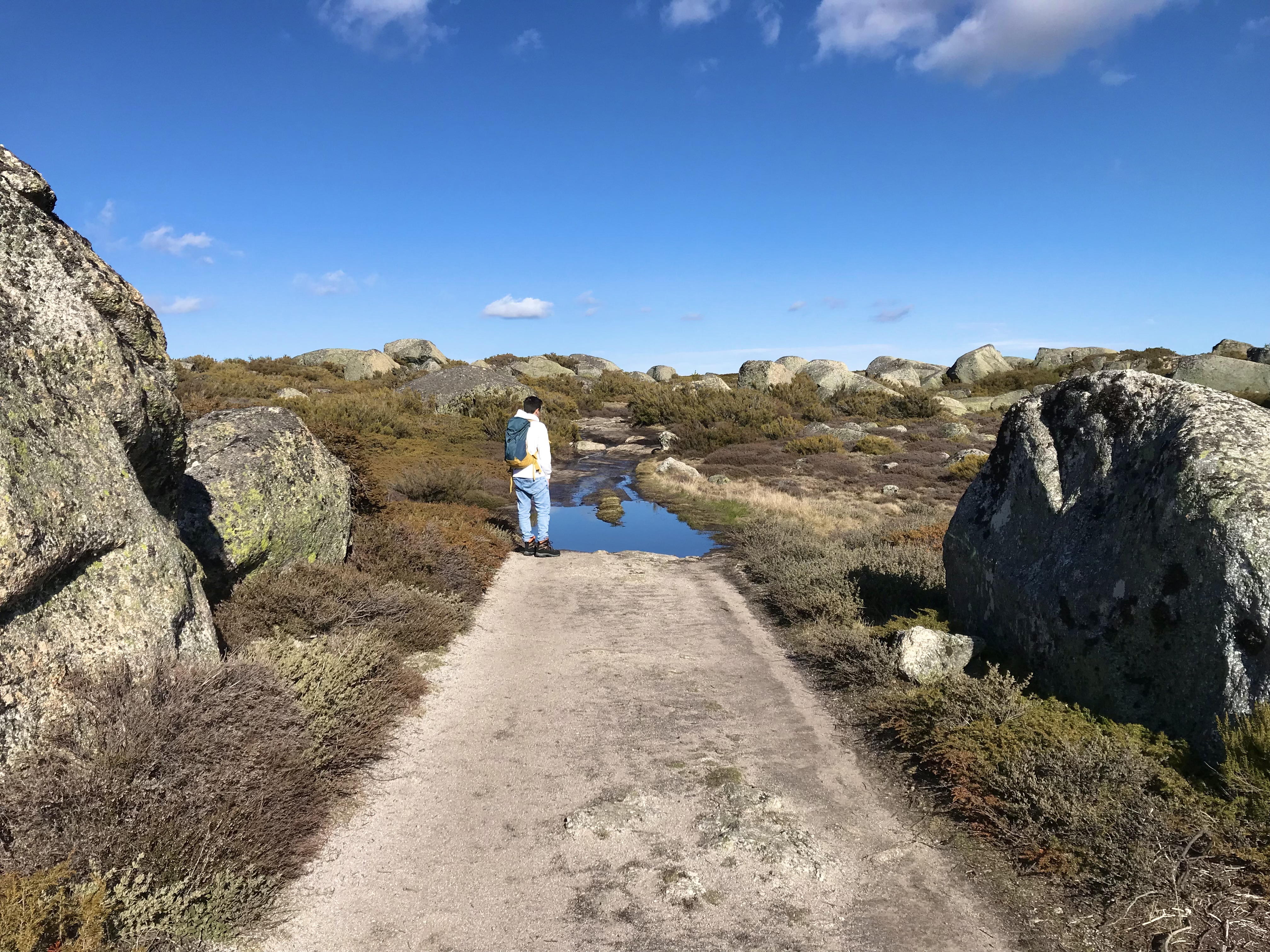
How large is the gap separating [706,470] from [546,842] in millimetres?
20313

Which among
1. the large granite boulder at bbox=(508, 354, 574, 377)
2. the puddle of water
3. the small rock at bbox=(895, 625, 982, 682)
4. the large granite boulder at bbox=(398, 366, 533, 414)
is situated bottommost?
the puddle of water

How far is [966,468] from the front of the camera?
73.2ft

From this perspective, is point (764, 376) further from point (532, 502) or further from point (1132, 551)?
point (1132, 551)

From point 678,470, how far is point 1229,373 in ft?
124

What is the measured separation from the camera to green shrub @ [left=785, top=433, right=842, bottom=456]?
27.2 m

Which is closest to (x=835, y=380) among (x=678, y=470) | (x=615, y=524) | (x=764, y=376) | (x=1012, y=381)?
(x=764, y=376)

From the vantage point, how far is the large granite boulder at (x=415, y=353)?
191ft

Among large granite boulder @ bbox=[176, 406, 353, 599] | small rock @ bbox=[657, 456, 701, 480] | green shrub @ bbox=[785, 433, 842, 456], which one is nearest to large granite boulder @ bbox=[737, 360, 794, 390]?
green shrub @ bbox=[785, 433, 842, 456]

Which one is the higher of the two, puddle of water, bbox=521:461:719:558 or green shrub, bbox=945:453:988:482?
green shrub, bbox=945:453:988:482

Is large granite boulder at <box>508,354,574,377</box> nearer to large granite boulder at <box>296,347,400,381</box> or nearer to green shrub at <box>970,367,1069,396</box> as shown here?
large granite boulder at <box>296,347,400,381</box>

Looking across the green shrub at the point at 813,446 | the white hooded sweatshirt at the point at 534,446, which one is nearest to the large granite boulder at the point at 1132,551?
the white hooded sweatshirt at the point at 534,446

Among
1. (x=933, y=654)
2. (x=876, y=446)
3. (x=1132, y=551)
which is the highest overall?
(x=1132, y=551)

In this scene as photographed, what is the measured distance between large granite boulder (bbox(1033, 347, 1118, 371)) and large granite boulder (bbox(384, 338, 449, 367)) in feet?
153

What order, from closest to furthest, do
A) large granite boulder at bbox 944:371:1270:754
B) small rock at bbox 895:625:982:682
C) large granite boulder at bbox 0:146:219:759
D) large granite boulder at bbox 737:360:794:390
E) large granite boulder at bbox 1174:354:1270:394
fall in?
large granite boulder at bbox 0:146:219:759 → large granite boulder at bbox 944:371:1270:754 → small rock at bbox 895:625:982:682 → large granite boulder at bbox 1174:354:1270:394 → large granite boulder at bbox 737:360:794:390
